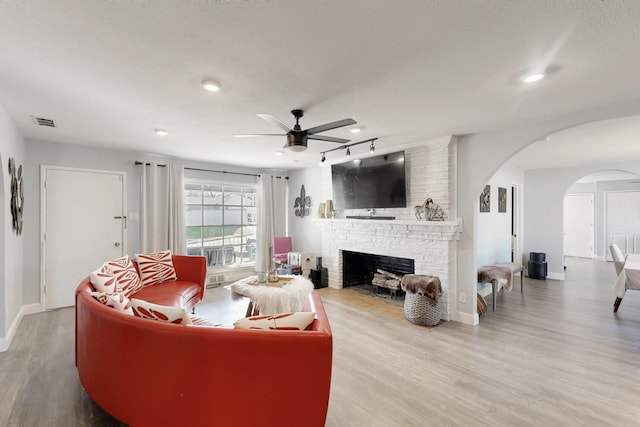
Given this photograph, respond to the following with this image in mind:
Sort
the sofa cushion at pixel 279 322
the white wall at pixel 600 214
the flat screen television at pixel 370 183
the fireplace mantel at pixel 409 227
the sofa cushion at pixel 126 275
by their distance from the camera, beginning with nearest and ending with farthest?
the sofa cushion at pixel 279 322
the sofa cushion at pixel 126 275
the fireplace mantel at pixel 409 227
the flat screen television at pixel 370 183
the white wall at pixel 600 214

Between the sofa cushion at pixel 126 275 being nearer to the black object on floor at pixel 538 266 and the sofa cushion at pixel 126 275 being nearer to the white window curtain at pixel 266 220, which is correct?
the white window curtain at pixel 266 220

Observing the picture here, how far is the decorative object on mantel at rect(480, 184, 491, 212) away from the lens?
15.5 feet

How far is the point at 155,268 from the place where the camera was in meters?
3.61

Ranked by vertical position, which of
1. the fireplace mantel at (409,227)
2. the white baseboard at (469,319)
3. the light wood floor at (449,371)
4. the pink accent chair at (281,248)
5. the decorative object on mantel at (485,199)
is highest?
the decorative object on mantel at (485,199)

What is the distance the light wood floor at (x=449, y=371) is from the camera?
1954 mm

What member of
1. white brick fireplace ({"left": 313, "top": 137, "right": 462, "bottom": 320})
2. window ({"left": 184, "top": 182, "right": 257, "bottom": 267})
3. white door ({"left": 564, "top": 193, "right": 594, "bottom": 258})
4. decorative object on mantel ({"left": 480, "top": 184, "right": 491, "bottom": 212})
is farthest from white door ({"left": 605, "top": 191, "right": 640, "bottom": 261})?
window ({"left": 184, "top": 182, "right": 257, "bottom": 267})

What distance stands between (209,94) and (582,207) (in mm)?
11024

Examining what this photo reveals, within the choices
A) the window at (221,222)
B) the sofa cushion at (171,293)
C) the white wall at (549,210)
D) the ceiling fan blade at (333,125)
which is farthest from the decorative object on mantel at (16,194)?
the white wall at (549,210)

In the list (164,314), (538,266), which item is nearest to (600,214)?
(538,266)

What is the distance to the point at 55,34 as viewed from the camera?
5.17 ft

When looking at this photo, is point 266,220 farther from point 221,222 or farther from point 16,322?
point 16,322

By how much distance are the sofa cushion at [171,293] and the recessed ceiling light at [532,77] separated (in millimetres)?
3567

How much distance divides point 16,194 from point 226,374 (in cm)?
362

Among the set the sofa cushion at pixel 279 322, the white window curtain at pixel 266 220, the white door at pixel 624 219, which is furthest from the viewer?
the white door at pixel 624 219
